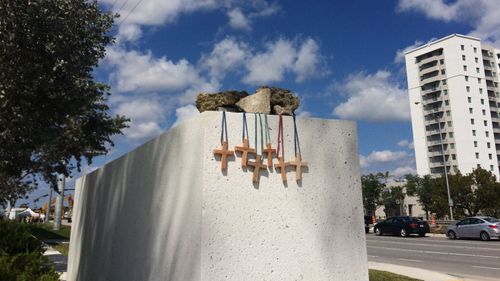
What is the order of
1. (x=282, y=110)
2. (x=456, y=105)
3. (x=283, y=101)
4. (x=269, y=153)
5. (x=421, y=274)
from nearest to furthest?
(x=269, y=153) < (x=282, y=110) < (x=283, y=101) < (x=421, y=274) < (x=456, y=105)

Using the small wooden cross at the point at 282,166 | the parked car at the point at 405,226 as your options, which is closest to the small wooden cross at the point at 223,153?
the small wooden cross at the point at 282,166

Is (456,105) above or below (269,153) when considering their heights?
above

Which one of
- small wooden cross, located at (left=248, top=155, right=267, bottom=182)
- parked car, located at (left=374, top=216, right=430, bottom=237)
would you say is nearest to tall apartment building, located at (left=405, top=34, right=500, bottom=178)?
parked car, located at (left=374, top=216, right=430, bottom=237)

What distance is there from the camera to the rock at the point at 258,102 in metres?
4.46

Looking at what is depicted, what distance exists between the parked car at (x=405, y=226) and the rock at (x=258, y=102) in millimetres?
28263

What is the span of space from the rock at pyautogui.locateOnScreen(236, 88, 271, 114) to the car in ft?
79.8

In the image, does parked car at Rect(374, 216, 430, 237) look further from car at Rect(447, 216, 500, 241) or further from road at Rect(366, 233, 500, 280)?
road at Rect(366, 233, 500, 280)

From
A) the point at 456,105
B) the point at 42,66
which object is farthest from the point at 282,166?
the point at 456,105

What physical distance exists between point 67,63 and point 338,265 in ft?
18.6

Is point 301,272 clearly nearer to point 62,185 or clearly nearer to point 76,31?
point 76,31

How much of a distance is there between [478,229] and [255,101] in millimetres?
25186

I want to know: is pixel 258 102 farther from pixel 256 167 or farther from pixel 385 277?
pixel 385 277

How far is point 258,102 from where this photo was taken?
4496 millimetres

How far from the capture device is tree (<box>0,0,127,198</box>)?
23.3 feet
